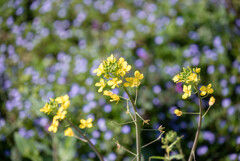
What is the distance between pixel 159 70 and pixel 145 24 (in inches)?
35.1

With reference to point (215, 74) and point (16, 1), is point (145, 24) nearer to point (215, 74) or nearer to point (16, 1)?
point (215, 74)

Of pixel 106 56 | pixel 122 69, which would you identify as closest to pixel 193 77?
pixel 122 69

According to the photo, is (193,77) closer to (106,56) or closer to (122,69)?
(122,69)

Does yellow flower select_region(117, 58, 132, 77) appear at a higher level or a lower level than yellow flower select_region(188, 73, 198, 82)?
higher

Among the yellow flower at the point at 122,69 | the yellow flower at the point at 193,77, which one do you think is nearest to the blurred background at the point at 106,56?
the yellow flower at the point at 122,69

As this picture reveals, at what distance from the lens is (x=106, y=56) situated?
3195 millimetres

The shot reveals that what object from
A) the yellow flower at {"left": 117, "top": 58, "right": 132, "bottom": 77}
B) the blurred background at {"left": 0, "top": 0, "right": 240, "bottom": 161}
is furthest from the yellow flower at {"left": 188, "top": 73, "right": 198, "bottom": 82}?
the blurred background at {"left": 0, "top": 0, "right": 240, "bottom": 161}

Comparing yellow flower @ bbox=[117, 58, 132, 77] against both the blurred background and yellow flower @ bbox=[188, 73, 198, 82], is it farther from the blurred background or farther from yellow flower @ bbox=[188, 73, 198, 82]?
the blurred background

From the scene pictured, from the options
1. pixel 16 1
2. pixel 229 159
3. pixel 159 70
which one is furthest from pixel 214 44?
pixel 16 1

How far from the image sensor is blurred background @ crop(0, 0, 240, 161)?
249 centimetres

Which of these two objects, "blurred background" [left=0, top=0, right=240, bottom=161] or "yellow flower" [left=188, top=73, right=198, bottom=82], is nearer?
"yellow flower" [left=188, top=73, right=198, bottom=82]

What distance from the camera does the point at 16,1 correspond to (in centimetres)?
468

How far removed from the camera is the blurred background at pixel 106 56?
2.49 meters

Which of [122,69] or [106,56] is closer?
[122,69]
